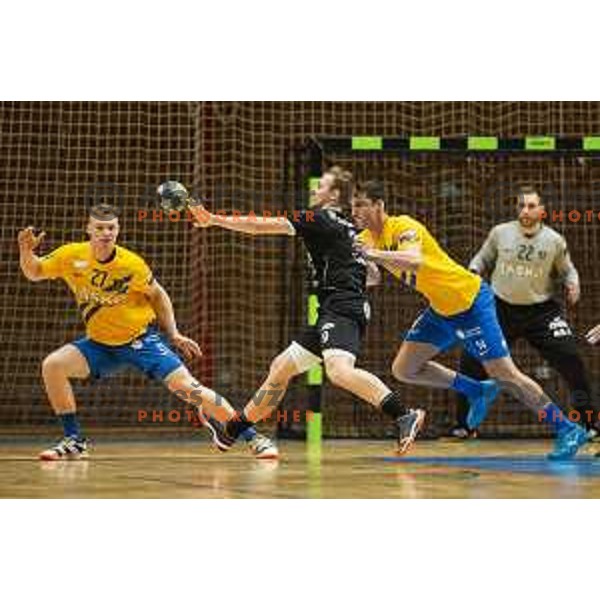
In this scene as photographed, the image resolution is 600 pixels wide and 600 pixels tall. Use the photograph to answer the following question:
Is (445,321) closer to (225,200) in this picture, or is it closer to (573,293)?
(573,293)

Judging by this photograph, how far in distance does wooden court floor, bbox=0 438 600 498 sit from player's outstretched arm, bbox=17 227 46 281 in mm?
1301

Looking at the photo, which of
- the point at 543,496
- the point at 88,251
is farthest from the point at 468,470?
the point at 88,251

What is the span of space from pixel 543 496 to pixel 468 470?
1790 mm

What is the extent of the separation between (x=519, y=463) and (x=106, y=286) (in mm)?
3097

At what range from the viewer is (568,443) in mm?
9383

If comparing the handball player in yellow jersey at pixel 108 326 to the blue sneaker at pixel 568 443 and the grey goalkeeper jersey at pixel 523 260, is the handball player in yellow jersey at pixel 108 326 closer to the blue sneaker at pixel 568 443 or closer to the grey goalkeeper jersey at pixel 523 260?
the blue sneaker at pixel 568 443

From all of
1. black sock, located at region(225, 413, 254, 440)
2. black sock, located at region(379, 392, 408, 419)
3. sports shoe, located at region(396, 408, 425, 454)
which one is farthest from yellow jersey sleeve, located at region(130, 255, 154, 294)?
sports shoe, located at region(396, 408, 425, 454)

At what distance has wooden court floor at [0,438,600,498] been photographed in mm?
6812

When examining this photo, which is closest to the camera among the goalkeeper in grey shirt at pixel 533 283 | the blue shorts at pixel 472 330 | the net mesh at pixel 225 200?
the blue shorts at pixel 472 330

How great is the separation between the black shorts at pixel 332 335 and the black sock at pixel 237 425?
72 cm

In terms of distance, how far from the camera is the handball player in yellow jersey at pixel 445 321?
936cm

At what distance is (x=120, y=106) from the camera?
14992 millimetres

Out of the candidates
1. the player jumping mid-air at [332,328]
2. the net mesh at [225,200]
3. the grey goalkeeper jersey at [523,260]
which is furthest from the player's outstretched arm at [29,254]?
the net mesh at [225,200]

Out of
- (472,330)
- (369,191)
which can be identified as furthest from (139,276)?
(472,330)
